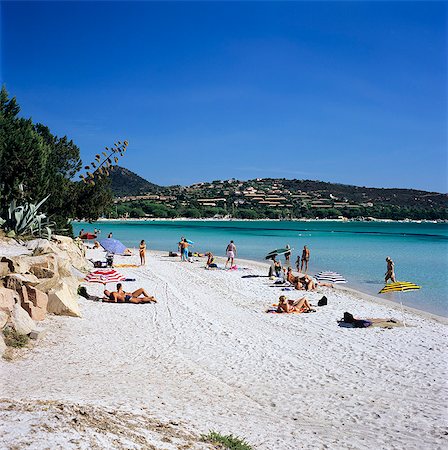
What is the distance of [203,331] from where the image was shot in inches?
441

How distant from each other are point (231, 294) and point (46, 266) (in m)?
7.60

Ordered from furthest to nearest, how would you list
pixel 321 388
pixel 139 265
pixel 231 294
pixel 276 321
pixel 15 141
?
pixel 139 265, pixel 15 141, pixel 231 294, pixel 276 321, pixel 321 388

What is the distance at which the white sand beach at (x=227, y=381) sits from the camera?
5.38 meters

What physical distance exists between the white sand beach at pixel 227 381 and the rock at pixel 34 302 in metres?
0.27

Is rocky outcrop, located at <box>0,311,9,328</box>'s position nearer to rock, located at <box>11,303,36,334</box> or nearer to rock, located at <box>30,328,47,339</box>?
rock, located at <box>11,303,36,334</box>

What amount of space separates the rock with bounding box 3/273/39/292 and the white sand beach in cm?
97

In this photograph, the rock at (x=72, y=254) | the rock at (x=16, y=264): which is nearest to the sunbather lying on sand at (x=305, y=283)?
the rock at (x=72, y=254)

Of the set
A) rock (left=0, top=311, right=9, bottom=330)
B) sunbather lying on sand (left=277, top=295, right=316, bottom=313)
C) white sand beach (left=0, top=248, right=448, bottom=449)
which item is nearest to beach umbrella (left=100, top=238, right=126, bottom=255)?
white sand beach (left=0, top=248, right=448, bottom=449)

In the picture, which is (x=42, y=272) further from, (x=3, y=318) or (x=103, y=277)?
(x=103, y=277)

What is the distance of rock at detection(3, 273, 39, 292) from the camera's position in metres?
9.70

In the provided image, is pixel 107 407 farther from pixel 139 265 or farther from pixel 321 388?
pixel 139 265

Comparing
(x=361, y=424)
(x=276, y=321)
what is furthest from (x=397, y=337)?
(x=361, y=424)

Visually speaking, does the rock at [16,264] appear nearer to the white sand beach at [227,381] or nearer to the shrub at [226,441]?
the white sand beach at [227,381]

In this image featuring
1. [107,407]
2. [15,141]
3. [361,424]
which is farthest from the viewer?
[15,141]
